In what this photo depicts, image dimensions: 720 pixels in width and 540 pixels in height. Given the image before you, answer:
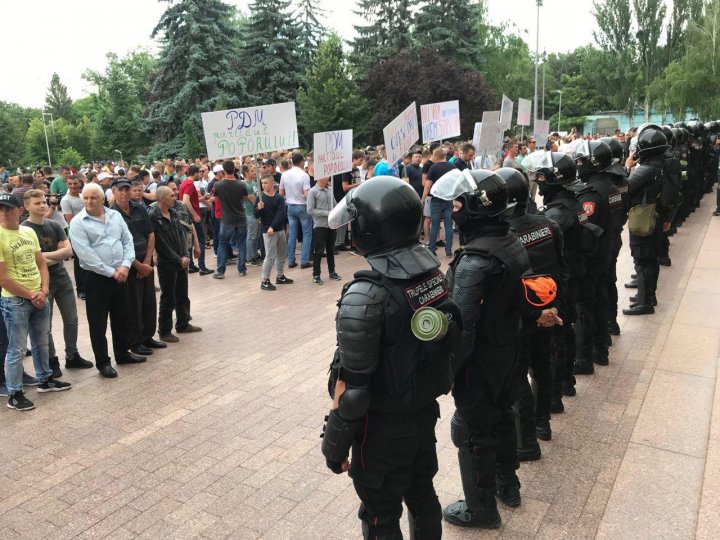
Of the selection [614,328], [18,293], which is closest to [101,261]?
[18,293]

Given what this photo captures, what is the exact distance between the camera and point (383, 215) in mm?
2791

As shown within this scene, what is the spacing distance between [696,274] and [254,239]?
838 centimetres

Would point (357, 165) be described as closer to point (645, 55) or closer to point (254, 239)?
point (254, 239)

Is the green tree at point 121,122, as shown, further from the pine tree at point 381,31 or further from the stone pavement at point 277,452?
the stone pavement at point 277,452

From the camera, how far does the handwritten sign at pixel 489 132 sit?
39.3ft

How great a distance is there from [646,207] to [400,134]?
5.03 meters

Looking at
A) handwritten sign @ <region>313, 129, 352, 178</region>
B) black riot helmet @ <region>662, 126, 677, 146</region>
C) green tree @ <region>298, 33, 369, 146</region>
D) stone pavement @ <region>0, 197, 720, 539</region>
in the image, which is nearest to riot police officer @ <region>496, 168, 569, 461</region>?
stone pavement @ <region>0, 197, 720, 539</region>

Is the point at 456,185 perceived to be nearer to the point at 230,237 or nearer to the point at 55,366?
the point at 55,366

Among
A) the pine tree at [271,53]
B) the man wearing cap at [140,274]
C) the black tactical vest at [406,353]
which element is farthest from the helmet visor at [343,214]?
the pine tree at [271,53]

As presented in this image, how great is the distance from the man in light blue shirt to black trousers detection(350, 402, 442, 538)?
454 centimetres

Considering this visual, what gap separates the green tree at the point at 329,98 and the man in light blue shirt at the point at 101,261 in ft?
107

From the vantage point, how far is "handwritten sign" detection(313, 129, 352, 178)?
35.2ft

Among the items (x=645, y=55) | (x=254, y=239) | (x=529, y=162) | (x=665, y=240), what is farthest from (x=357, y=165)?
(x=645, y=55)

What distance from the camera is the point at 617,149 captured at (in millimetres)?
6789
